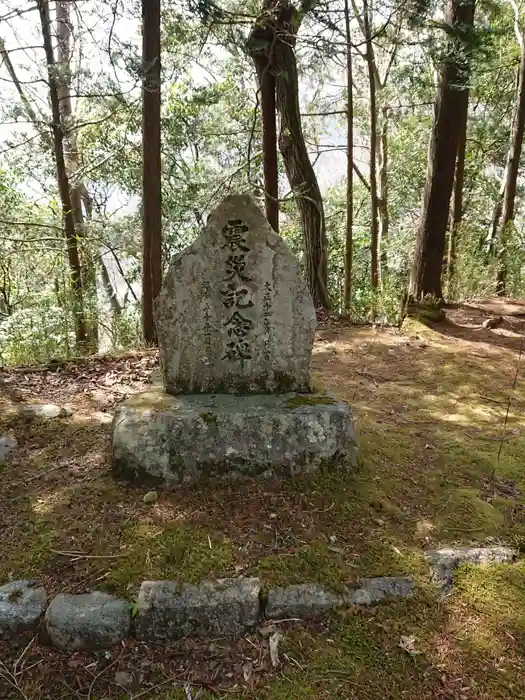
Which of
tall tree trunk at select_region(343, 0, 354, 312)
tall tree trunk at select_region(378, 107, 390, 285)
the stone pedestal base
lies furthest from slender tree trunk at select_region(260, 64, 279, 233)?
tall tree trunk at select_region(378, 107, 390, 285)

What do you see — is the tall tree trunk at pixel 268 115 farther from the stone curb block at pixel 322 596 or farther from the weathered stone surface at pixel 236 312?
the stone curb block at pixel 322 596

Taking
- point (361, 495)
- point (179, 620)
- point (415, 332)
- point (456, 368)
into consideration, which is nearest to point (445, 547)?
point (361, 495)

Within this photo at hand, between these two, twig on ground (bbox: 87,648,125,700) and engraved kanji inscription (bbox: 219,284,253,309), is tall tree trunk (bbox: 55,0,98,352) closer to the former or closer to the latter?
engraved kanji inscription (bbox: 219,284,253,309)

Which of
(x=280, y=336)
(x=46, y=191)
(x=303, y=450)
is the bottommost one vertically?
(x=303, y=450)

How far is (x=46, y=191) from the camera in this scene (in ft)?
36.5

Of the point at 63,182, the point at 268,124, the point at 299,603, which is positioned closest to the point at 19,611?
the point at 299,603

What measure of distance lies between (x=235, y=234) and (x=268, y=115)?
14.4ft

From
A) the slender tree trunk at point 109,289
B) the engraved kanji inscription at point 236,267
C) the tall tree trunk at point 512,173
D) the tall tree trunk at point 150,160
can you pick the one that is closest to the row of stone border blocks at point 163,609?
the engraved kanji inscription at point 236,267

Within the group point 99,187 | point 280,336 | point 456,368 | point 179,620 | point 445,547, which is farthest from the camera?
point 99,187

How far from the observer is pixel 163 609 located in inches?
88.1

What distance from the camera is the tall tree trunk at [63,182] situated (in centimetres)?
733

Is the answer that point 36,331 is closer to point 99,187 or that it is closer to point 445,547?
point 99,187

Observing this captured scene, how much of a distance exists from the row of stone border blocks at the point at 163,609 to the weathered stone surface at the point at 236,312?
134 cm

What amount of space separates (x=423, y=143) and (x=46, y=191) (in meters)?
9.51
